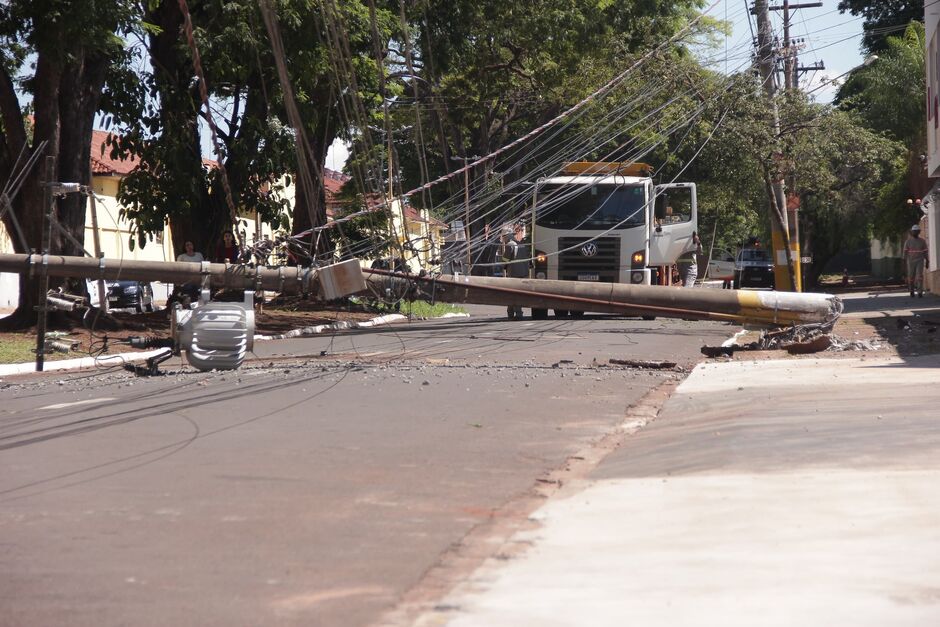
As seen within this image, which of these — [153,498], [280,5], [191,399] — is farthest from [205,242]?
[153,498]

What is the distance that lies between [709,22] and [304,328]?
30627 millimetres

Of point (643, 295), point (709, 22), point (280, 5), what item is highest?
point (709, 22)

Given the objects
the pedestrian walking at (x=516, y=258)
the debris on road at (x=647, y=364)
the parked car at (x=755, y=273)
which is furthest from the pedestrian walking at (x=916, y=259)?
the parked car at (x=755, y=273)

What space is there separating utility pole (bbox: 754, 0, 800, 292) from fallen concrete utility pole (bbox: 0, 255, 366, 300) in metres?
14.3

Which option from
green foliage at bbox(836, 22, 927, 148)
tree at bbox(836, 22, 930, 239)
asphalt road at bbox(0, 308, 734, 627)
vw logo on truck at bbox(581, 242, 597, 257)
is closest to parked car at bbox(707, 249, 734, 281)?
tree at bbox(836, 22, 930, 239)

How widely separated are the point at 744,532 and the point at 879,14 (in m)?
60.8

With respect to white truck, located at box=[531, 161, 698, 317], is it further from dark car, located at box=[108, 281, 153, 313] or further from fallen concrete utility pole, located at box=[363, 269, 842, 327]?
dark car, located at box=[108, 281, 153, 313]

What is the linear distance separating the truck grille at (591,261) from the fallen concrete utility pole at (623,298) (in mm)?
9512

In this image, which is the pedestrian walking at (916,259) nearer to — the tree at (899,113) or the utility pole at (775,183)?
the utility pole at (775,183)

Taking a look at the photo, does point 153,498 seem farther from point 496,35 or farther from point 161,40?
point 496,35

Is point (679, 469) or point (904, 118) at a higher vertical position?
point (904, 118)

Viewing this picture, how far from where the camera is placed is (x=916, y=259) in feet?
98.4

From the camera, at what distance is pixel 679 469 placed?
23.2 ft

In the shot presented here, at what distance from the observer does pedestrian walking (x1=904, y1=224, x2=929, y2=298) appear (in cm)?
Answer: 2939
